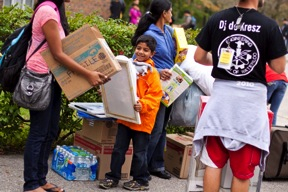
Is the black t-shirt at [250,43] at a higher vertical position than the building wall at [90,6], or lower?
lower

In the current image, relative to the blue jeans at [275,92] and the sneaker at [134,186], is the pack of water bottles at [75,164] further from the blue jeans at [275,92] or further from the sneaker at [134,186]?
the blue jeans at [275,92]

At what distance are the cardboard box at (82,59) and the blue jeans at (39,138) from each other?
15 cm

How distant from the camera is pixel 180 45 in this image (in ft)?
21.1

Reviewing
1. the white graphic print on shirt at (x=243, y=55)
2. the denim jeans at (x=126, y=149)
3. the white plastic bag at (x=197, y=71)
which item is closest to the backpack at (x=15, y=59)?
the denim jeans at (x=126, y=149)

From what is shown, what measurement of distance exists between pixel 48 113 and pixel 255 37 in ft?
5.95

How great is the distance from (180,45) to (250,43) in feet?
6.53

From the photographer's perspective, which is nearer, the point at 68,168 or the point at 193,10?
the point at 68,168

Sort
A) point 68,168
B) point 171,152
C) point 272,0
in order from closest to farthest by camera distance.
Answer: point 68,168
point 171,152
point 272,0

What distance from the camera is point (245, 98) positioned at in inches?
178

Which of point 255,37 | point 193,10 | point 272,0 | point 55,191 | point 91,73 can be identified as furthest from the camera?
point 272,0

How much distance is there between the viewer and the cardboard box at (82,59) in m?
5.11

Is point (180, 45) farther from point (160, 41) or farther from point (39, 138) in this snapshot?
point (39, 138)

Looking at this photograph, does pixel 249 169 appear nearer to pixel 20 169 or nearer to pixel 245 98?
pixel 245 98

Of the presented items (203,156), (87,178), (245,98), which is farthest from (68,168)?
(245,98)
